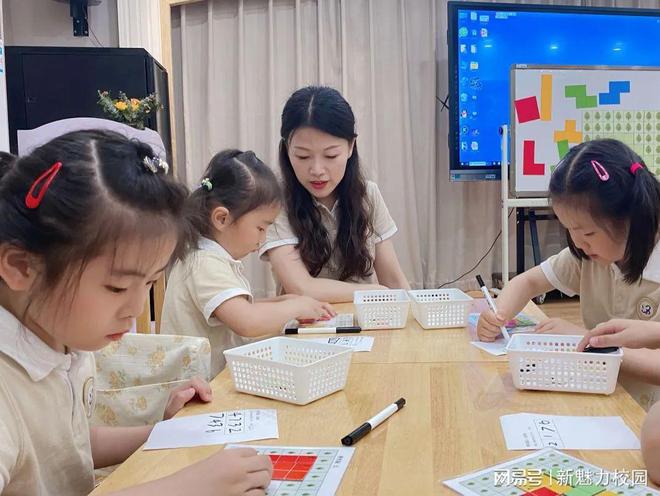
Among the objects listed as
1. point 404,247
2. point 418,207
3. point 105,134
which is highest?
point 105,134

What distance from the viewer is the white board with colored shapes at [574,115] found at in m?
3.24

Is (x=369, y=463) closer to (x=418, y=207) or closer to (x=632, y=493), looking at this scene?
(x=632, y=493)

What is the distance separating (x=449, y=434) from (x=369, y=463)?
0.14m

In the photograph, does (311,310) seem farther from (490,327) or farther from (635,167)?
(635,167)

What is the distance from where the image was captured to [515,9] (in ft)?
11.7

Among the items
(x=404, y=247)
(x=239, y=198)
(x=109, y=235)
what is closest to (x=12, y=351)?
(x=109, y=235)

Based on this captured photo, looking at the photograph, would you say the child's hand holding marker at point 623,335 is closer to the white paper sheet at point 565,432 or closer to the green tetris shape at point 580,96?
the white paper sheet at point 565,432

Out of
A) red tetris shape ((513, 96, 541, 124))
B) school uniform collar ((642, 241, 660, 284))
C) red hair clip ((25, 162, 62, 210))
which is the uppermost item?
red tetris shape ((513, 96, 541, 124))

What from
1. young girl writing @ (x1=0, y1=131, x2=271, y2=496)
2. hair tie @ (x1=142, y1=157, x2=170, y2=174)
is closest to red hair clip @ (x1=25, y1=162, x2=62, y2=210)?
young girl writing @ (x1=0, y1=131, x2=271, y2=496)

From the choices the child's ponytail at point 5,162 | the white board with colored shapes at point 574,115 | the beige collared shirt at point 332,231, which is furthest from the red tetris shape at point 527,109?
the child's ponytail at point 5,162

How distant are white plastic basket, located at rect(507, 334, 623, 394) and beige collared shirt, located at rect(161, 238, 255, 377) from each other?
67cm

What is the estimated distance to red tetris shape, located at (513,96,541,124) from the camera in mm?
3225

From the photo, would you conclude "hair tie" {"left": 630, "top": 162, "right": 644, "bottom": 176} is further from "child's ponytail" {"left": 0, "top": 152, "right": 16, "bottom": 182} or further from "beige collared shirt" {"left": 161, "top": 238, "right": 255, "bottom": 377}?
"child's ponytail" {"left": 0, "top": 152, "right": 16, "bottom": 182}

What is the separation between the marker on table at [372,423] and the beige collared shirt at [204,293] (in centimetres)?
59
